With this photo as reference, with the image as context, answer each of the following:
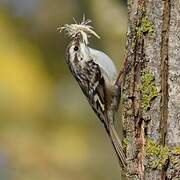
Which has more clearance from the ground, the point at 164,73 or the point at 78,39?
the point at 78,39

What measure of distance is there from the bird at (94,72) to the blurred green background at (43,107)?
1582 mm

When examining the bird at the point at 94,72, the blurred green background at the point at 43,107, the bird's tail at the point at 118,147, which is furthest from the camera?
the blurred green background at the point at 43,107

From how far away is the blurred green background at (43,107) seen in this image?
17.5 ft

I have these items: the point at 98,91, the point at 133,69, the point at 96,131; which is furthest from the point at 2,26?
the point at 133,69

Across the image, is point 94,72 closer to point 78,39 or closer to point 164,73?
point 78,39

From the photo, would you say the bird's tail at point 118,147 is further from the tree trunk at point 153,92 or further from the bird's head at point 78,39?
the bird's head at point 78,39

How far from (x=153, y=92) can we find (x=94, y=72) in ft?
3.45

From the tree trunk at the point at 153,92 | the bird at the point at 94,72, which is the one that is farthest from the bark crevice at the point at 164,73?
the bird at the point at 94,72

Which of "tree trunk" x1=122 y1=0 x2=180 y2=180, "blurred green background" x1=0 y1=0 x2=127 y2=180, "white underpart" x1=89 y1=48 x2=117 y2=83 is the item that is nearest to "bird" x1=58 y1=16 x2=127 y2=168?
"white underpart" x1=89 y1=48 x2=117 y2=83

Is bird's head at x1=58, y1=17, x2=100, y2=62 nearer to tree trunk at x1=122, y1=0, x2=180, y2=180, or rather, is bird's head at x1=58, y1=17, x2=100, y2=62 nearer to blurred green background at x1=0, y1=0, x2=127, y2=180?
tree trunk at x1=122, y1=0, x2=180, y2=180

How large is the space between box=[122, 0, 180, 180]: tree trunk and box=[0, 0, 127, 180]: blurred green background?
8.39ft

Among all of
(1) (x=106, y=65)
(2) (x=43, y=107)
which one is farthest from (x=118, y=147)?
(2) (x=43, y=107)

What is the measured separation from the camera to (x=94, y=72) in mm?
3461

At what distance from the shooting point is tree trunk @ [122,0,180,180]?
239cm
